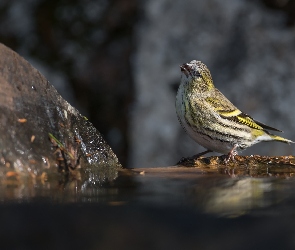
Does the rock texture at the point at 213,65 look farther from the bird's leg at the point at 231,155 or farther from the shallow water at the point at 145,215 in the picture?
the shallow water at the point at 145,215

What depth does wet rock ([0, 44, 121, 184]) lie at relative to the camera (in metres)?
5.02

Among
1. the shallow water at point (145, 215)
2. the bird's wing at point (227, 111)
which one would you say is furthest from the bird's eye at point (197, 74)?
the shallow water at point (145, 215)

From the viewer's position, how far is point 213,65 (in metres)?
9.58

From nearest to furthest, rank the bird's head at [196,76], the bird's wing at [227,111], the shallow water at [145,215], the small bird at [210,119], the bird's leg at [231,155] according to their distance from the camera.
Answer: the shallow water at [145,215], the bird's leg at [231,155], the small bird at [210,119], the bird's wing at [227,111], the bird's head at [196,76]

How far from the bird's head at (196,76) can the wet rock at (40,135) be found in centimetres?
181

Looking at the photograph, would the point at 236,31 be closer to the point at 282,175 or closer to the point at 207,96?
the point at 207,96

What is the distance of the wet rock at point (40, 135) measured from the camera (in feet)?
16.5

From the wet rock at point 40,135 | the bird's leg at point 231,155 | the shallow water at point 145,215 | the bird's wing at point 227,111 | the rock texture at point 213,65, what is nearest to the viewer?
the shallow water at point 145,215

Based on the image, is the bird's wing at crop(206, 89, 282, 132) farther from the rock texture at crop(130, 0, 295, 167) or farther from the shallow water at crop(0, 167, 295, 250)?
the shallow water at crop(0, 167, 295, 250)

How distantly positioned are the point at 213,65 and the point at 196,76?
2.23m

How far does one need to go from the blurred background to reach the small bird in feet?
6.28

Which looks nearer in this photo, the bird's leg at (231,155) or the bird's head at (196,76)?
the bird's leg at (231,155)

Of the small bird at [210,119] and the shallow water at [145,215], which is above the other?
the small bird at [210,119]

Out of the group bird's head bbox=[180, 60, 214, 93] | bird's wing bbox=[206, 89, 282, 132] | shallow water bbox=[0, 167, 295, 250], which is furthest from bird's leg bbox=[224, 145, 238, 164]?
shallow water bbox=[0, 167, 295, 250]
